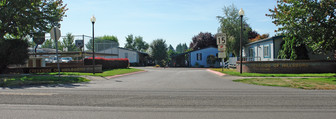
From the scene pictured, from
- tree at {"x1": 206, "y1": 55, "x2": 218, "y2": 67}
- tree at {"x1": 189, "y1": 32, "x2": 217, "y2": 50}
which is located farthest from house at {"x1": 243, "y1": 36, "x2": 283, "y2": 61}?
tree at {"x1": 189, "y1": 32, "x2": 217, "y2": 50}

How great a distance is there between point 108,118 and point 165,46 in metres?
50.7

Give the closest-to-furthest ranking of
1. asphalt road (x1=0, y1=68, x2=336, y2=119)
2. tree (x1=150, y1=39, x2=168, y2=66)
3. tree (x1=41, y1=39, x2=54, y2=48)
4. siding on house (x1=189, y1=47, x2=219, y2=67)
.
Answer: asphalt road (x1=0, y1=68, x2=336, y2=119)
tree (x1=41, y1=39, x2=54, y2=48)
siding on house (x1=189, y1=47, x2=219, y2=67)
tree (x1=150, y1=39, x2=168, y2=66)

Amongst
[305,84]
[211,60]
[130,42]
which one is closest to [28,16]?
[305,84]

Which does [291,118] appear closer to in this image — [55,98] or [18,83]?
[55,98]

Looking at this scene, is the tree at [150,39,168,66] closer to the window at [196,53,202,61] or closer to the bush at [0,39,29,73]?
the window at [196,53,202,61]

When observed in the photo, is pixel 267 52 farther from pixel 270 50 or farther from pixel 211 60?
pixel 211 60

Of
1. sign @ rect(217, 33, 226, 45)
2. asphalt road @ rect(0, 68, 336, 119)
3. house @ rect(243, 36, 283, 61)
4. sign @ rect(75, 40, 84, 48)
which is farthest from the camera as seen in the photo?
house @ rect(243, 36, 283, 61)

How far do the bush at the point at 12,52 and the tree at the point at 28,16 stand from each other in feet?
5.28

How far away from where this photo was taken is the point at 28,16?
61.6ft

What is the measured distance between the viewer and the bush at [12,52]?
17609 mm

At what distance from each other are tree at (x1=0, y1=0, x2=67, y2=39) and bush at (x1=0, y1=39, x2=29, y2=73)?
1.61 m

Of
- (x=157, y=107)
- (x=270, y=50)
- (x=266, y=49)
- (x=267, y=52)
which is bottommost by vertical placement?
(x=157, y=107)

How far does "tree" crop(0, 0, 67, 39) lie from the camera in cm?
1789

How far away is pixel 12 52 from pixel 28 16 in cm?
292
